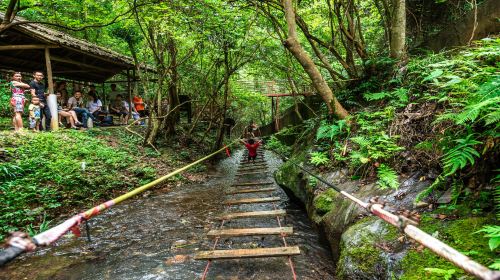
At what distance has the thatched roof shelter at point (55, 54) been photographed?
31.2 ft

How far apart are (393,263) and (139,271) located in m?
3.12

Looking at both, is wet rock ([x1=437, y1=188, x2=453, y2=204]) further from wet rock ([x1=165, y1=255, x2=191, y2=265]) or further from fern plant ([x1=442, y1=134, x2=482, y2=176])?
wet rock ([x1=165, y1=255, x2=191, y2=265])

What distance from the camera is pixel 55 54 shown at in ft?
39.6

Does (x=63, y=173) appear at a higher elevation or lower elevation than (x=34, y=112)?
lower

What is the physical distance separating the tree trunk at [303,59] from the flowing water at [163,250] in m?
2.28

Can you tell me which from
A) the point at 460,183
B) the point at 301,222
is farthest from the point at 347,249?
the point at 301,222

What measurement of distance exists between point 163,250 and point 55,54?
1093 centimetres

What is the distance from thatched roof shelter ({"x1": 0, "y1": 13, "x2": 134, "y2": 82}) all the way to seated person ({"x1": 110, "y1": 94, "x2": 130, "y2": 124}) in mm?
1414

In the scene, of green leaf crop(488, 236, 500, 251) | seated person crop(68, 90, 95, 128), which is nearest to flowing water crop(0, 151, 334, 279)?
green leaf crop(488, 236, 500, 251)

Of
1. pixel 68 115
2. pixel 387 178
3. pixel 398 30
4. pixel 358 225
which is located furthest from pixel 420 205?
pixel 68 115

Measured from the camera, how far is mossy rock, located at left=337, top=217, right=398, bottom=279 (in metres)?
2.74

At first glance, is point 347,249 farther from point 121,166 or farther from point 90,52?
point 90,52

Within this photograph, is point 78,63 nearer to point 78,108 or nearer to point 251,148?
point 78,108

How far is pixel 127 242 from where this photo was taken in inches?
202
